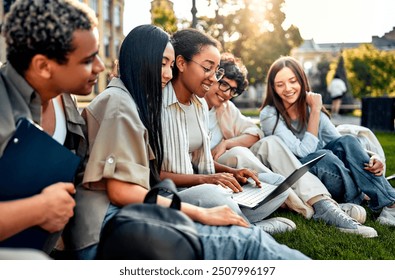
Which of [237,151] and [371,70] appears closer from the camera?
[237,151]

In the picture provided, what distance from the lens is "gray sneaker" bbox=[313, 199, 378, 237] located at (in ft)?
10.8

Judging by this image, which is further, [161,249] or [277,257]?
[277,257]

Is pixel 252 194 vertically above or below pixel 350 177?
above

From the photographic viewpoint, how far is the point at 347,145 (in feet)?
12.8

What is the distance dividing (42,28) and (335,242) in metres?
2.25

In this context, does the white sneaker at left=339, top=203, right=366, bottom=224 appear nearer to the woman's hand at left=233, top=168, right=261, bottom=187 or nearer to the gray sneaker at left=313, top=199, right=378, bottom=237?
the gray sneaker at left=313, top=199, right=378, bottom=237

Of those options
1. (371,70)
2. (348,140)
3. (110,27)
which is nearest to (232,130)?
(348,140)

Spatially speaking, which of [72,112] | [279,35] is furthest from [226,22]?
[72,112]

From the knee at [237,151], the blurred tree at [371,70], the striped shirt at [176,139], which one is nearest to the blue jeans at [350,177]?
the knee at [237,151]

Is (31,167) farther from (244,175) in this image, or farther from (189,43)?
(244,175)

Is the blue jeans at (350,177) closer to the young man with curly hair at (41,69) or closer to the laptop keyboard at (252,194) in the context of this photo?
the laptop keyboard at (252,194)

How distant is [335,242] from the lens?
311 centimetres

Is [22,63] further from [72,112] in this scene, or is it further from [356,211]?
[356,211]
